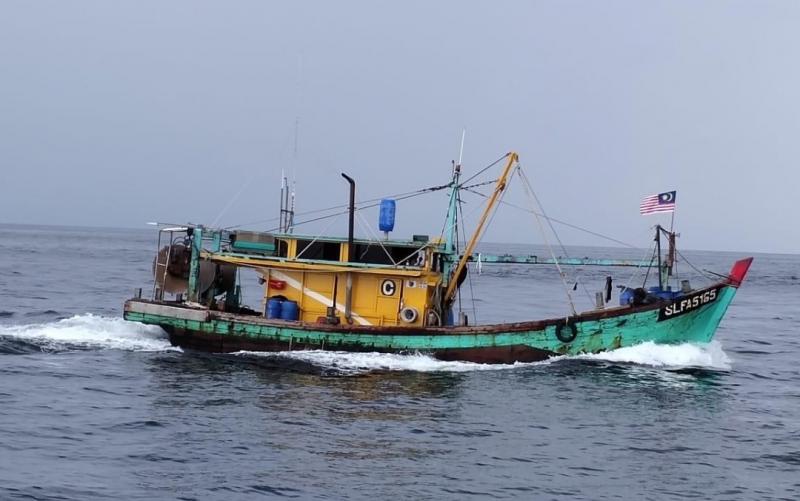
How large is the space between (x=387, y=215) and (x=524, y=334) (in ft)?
17.0

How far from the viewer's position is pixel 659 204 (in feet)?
85.7

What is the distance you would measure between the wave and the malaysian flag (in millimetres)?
3855

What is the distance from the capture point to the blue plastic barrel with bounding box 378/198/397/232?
86.6 feet

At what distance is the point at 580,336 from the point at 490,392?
13.0 ft

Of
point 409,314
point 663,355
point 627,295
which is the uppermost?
point 627,295

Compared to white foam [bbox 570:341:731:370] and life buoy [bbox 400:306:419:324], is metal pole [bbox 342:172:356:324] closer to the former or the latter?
life buoy [bbox 400:306:419:324]

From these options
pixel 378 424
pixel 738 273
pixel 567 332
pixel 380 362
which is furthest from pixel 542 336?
pixel 378 424

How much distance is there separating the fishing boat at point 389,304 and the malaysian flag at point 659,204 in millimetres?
626

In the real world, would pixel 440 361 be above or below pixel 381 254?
below

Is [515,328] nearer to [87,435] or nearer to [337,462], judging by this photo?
[337,462]

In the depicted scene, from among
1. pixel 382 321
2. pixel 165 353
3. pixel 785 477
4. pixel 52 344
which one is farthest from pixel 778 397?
pixel 52 344

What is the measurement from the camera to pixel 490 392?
23453 millimetres

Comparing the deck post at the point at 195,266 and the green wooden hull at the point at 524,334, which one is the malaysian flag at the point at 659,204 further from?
the deck post at the point at 195,266

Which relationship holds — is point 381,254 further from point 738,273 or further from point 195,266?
point 738,273
